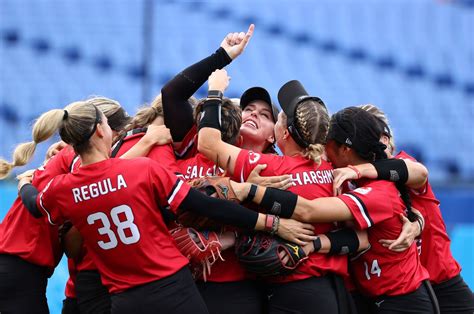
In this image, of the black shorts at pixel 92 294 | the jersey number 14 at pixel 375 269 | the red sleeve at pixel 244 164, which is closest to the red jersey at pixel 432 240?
the jersey number 14 at pixel 375 269

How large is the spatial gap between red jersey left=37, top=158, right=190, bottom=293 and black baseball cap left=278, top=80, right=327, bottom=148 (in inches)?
24.2

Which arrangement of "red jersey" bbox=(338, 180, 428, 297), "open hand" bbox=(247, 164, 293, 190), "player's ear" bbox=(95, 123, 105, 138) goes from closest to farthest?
"player's ear" bbox=(95, 123, 105, 138) < "open hand" bbox=(247, 164, 293, 190) < "red jersey" bbox=(338, 180, 428, 297)

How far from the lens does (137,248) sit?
3242 mm

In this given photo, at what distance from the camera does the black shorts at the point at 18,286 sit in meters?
3.82

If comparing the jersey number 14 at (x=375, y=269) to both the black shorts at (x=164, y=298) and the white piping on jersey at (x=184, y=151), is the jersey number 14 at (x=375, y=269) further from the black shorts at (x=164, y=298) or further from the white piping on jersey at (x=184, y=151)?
the white piping on jersey at (x=184, y=151)

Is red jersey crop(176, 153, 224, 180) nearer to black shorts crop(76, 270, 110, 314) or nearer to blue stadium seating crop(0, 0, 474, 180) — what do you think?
black shorts crop(76, 270, 110, 314)

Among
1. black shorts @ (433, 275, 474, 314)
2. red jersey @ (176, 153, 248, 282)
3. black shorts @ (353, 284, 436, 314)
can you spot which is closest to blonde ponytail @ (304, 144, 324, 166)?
red jersey @ (176, 153, 248, 282)

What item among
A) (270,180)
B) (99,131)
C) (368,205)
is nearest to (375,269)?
(368,205)

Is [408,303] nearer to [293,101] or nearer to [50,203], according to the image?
[293,101]

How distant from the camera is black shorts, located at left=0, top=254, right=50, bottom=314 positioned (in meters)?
3.82

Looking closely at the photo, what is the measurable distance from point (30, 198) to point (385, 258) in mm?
1746

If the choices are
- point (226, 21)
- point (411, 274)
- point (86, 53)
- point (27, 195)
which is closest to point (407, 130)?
point (226, 21)

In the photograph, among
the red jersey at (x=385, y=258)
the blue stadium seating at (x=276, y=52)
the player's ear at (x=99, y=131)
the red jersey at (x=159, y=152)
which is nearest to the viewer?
the player's ear at (x=99, y=131)

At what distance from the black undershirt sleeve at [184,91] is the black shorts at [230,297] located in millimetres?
754
